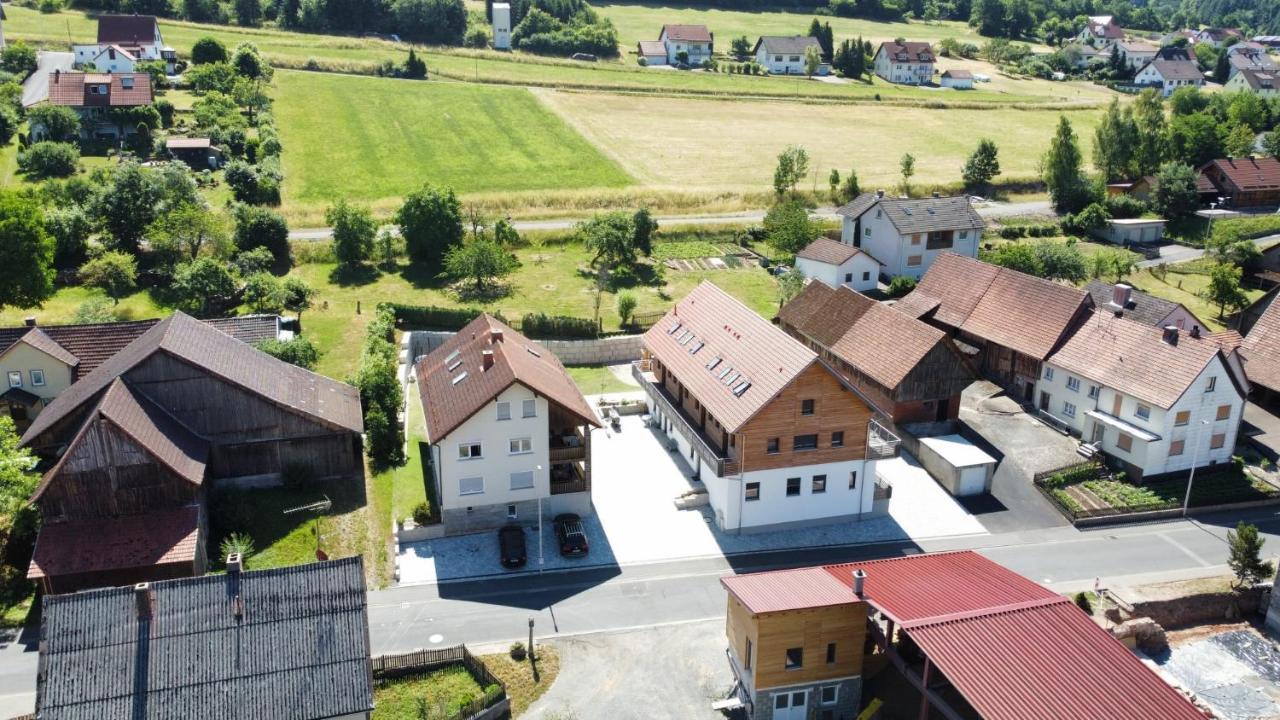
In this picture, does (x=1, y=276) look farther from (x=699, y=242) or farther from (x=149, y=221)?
(x=699, y=242)

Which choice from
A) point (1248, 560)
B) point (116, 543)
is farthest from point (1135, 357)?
point (116, 543)

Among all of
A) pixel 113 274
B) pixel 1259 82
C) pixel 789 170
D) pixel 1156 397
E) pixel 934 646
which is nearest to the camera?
pixel 934 646

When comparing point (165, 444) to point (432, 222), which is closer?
point (165, 444)

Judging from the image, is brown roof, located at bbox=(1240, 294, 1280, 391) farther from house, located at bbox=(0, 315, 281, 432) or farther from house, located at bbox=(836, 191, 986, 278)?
house, located at bbox=(0, 315, 281, 432)

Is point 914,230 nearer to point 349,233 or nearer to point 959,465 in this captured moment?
point 959,465

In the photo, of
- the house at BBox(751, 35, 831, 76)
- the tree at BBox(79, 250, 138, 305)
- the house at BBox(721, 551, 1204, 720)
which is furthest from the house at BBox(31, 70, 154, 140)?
the house at BBox(751, 35, 831, 76)

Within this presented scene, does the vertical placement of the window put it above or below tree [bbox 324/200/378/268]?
below

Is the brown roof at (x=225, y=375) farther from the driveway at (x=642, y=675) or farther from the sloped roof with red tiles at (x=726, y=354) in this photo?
the driveway at (x=642, y=675)
